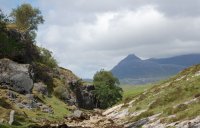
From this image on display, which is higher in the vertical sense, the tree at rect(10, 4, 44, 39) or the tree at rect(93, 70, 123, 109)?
the tree at rect(10, 4, 44, 39)

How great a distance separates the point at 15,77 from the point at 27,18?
8391cm

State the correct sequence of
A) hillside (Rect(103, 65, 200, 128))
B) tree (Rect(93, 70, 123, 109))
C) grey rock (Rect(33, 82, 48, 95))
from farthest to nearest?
tree (Rect(93, 70, 123, 109)), grey rock (Rect(33, 82, 48, 95)), hillside (Rect(103, 65, 200, 128))

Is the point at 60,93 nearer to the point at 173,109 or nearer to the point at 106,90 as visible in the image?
the point at 106,90

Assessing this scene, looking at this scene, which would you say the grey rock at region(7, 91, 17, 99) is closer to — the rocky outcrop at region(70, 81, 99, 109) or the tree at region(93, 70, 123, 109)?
the rocky outcrop at region(70, 81, 99, 109)

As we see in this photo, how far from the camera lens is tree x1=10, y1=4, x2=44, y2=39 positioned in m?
179

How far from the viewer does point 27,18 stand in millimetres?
185500

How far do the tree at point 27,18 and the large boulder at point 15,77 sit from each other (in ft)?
226

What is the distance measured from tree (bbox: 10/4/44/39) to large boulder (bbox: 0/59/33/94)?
6885 cm

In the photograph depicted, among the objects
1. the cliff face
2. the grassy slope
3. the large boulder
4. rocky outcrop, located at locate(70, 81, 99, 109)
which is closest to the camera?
the grassy slope

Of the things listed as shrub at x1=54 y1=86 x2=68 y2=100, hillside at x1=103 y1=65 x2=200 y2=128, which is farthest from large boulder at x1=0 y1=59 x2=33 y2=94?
hillside at x1=103 y1=65 x2=200 y2=128

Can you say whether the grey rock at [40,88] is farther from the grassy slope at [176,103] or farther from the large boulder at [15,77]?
the grassy slope at [176,103]

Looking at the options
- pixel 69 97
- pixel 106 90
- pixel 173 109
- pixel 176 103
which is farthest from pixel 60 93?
pixel 173 109

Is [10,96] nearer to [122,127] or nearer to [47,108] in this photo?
[47,108]

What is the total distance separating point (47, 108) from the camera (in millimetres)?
98562
